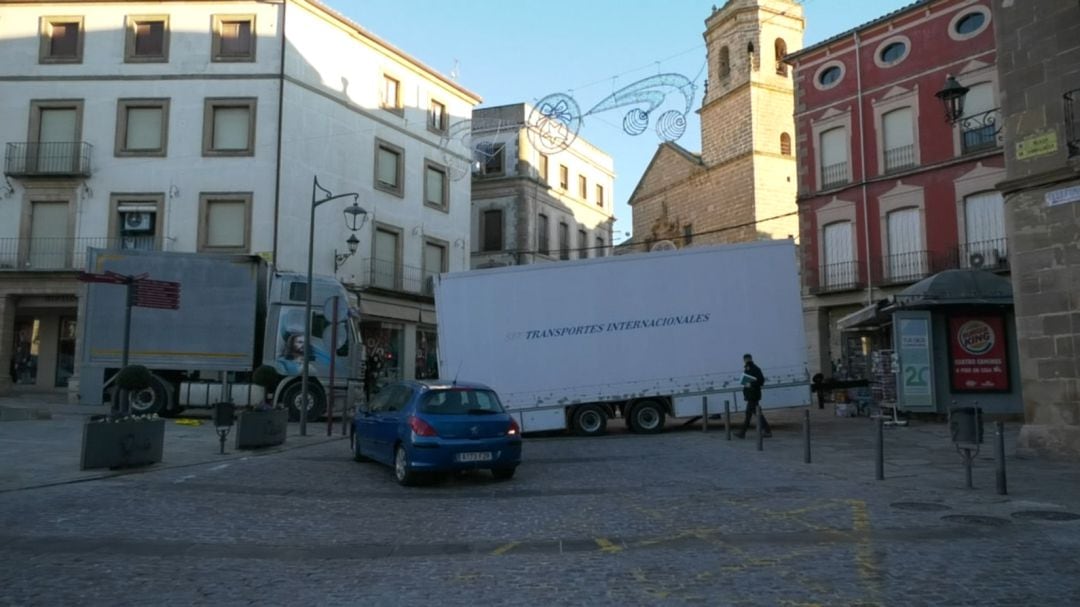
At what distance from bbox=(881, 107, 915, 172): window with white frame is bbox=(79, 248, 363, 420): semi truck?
20.0m

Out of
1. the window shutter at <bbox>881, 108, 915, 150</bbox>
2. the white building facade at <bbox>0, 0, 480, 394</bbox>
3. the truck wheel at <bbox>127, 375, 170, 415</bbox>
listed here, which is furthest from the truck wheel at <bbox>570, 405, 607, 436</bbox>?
the window shutter at <bbox>881, 108, 915, 150</bbox>

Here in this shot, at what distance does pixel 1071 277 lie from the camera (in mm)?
11664

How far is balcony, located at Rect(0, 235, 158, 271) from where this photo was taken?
87.3 ft

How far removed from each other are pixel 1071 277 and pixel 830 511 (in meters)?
6.58

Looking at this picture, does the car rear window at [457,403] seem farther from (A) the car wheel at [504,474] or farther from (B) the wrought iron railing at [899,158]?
(B) the wrought iron railing at [899,158]

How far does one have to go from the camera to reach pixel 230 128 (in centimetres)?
2761

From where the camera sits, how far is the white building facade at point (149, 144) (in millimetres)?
26984

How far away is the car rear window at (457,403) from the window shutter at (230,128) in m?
20.3

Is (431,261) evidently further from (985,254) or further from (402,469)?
(402,469)

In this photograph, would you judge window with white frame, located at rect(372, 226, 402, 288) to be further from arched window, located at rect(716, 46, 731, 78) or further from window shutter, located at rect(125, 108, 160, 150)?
arched window, located at rect(716, 46, 731, 78)

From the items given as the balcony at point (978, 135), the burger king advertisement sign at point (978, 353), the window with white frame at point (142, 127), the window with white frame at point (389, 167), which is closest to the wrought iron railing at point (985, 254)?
the balcony at point (978, 135)

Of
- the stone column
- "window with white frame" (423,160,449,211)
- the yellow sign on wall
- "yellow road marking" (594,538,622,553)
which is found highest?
"window with white frame" (423,160,449,211)

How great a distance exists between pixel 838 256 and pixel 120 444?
84.3 ft

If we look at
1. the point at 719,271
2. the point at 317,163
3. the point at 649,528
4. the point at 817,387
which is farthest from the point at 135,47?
the point at 649,528
